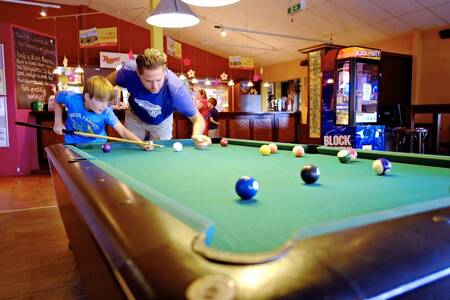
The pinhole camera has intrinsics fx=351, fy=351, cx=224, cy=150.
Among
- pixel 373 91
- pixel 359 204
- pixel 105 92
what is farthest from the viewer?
pixel 373 91

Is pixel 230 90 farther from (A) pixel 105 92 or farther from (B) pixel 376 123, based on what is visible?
(A) pixel 105 92

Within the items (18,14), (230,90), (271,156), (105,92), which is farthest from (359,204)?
(230,90)

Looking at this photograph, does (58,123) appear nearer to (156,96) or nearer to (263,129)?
Result: (156,96)

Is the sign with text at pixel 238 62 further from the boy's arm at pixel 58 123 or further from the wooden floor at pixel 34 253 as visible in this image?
the boy's arm at pixel 58 123

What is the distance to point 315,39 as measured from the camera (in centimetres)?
898

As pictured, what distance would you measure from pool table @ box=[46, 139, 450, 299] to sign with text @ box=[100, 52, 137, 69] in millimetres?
10267

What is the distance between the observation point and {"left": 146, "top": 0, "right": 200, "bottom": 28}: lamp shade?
10.0 feet

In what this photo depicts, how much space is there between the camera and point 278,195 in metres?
1.08

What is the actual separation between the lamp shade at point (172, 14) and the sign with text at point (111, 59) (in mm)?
7671

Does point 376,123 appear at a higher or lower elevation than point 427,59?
lower

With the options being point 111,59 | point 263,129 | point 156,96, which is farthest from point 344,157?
point 111,59

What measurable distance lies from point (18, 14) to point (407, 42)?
10084mm

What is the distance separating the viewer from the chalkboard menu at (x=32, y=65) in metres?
5.95

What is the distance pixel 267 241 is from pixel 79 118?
274 cm
